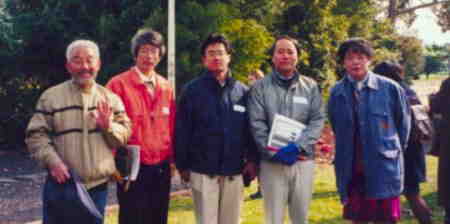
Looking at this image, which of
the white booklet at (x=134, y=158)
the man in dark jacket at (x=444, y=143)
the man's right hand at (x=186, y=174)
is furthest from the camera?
the man in dark jacket at (x=444, y=143)

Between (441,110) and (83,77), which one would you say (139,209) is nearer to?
(83,77)

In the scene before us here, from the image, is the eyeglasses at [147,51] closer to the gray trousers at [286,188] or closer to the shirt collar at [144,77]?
the shirt collar at [144,77]

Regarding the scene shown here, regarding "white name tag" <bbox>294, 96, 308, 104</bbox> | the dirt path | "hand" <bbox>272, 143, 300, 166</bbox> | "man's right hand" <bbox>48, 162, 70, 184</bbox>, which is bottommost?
"man's right hand" <bbox>48, 162, 70, 184</bbox>

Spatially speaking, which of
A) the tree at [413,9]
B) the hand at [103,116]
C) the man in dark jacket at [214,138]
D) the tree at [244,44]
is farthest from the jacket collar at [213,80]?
the tree at [413,9]

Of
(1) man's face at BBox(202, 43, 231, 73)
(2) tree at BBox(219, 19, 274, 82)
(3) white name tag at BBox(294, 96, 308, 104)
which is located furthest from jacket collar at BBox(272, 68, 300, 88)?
(2) tree at BBox(219, 19, 274, 82)

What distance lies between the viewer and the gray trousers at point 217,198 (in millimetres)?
4695

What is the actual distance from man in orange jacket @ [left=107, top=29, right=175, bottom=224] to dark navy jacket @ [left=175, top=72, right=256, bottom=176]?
0.14m

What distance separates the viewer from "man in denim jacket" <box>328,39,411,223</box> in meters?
4.56

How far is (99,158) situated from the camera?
419 centimetres

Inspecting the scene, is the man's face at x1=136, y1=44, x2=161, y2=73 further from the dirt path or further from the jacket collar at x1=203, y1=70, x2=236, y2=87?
the dirt path

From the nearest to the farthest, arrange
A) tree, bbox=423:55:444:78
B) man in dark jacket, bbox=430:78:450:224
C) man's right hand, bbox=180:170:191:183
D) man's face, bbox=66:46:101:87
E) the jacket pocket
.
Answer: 1. man's face, bbox=66:46:101:87
2. the jacket pocket
3. man's right hand, bbox=180:170:191:183
4. man in dark jacket, bbox=430:78:450:224
5. tree, bbox=423:55:444:78

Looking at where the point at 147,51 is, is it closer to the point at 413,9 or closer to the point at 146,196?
the point at 146,196

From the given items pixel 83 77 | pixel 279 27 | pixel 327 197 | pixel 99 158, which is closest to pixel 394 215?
pixel 99 158

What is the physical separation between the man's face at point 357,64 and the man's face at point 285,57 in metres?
0.48
